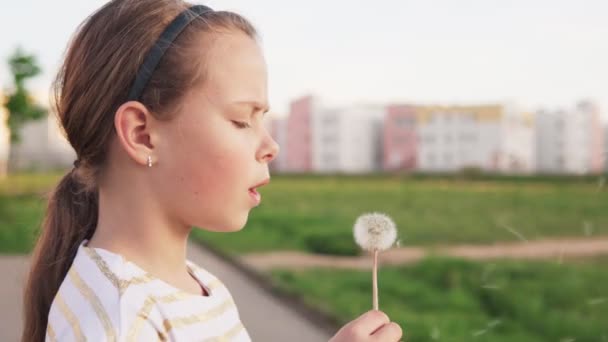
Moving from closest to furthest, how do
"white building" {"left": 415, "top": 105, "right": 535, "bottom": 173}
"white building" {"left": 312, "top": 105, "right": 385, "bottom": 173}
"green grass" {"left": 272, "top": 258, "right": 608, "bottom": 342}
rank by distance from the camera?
"green grass" {"left": 272, "top": 258, "right": 608, "bottom": 342} < "white building" {"left": 415, "top": 105, "right": 535, "bottom": 173} < "white building" {"left": 312, "top": 105, "right": 385, "bottom": 173}

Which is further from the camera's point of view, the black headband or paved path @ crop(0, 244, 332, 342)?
paved path @ crop(0, 244, 332, 342)

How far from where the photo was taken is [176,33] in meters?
1.25

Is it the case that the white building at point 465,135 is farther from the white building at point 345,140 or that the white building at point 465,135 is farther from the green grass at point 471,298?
the green grass at point 471,298

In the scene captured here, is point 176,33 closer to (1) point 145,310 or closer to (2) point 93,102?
(2) point 93,102

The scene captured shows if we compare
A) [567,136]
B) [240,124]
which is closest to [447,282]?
[240,124]

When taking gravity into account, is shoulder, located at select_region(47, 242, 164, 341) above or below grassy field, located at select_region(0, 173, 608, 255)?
above

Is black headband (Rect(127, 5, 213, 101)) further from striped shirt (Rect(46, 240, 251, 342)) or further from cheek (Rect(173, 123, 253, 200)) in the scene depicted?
striped shirt (Rect(46, 240, 251, 342))

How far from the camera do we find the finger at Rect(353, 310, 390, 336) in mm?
1133

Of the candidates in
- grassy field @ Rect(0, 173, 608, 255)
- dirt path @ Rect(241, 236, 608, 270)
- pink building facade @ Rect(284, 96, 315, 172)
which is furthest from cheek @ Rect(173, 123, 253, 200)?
pink building facade @ Rect(284, 96, 315, 172)

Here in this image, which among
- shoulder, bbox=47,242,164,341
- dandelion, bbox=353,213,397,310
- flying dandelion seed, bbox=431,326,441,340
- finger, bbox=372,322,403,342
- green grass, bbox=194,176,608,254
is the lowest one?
green grass, bbox=194,176,608,254

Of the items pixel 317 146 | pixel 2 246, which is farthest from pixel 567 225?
pixel 317 146

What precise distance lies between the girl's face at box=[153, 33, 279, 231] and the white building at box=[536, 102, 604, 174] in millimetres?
72979

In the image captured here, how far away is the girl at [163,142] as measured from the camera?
1.21 m

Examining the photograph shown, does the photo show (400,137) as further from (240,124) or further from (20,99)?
(240,124)
